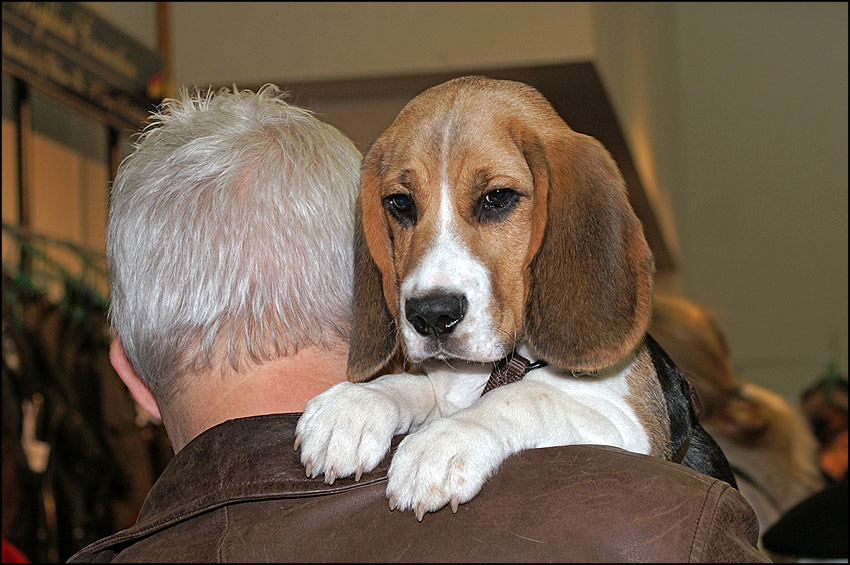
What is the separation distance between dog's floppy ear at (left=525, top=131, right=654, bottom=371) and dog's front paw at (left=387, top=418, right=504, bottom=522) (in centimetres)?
34

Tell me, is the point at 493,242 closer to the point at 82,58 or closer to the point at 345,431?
the point at 345,431

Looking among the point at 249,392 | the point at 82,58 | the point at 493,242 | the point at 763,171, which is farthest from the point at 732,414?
the point at 763,171

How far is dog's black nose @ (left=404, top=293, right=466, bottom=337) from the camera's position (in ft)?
5.90

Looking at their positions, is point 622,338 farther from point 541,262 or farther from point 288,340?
point 288,340

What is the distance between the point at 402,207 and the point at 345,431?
0.59m

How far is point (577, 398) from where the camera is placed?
6.20 ft

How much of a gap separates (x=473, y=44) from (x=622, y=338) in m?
3.74

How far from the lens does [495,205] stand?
1.96 metres

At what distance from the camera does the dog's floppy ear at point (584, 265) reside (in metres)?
1.89

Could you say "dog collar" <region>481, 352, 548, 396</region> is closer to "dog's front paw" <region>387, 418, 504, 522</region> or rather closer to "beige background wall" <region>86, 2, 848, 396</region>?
"dog's front paw" <region>387, 418, 504, 522</region>

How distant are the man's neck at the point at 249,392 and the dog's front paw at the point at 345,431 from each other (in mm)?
96

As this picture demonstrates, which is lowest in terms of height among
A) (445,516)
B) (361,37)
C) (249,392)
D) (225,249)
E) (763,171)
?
(445,516)

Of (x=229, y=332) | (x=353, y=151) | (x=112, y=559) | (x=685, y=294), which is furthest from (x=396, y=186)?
(x=685, y=294)

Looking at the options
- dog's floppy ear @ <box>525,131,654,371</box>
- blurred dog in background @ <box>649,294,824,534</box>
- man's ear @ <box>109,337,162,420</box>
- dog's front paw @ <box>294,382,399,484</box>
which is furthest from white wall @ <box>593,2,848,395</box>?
dog's front paw @ <box>294,382,399,484</box>
